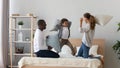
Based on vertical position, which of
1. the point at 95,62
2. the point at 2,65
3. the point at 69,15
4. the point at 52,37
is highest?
the point at 69,15

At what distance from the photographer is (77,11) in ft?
22.0

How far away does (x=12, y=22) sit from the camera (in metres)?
6.71

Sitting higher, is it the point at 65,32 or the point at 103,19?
the point at 103,19

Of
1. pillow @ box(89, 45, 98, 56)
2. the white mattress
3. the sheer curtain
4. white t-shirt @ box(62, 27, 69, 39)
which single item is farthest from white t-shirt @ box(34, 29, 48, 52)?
the sheer curtain

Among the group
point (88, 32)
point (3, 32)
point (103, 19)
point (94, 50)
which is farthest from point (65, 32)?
point (3, 32)

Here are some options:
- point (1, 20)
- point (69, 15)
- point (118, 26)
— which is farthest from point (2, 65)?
point (118, 26)

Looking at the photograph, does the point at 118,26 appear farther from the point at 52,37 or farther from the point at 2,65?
the point at 2,65

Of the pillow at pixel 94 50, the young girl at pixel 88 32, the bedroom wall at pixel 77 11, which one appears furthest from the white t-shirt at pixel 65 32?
the bedroom wall at pixel 77 11

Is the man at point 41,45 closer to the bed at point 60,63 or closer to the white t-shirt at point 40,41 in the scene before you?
the white t-shirt at point 40,41

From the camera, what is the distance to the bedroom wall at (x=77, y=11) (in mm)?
6562

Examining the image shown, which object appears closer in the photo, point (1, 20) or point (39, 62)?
point (39, 62)

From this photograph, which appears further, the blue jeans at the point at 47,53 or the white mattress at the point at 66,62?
the blue jeans at the point at 47,53

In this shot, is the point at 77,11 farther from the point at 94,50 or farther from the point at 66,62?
the point at 66,62

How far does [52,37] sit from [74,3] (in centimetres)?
231
